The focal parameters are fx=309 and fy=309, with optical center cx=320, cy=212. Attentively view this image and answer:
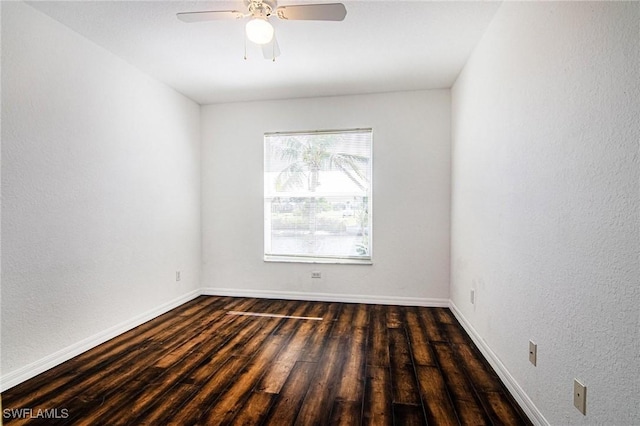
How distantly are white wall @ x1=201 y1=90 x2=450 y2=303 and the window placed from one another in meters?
0.11

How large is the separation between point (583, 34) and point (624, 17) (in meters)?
0.22

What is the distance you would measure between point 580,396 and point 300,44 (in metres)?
2.85

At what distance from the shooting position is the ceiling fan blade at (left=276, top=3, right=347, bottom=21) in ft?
5.97

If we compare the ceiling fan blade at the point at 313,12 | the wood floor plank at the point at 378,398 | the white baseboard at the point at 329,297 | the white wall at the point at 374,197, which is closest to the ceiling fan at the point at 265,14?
the ceiling fan blade at the point at 313,12

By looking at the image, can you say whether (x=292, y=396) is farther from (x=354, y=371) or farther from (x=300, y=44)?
(x=300, y=44)

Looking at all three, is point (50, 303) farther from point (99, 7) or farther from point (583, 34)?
point (583, 34)

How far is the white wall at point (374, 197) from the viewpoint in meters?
3.61

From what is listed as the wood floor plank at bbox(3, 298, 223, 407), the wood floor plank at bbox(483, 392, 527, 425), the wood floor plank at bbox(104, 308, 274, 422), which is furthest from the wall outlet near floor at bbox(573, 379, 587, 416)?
the wood floor plank at bbox(3, 298, 223, 407)

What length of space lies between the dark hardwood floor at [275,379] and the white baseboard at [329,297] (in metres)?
0.49

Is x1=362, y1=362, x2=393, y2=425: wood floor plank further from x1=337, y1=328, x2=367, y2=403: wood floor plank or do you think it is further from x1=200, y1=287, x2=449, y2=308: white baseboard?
x1=200, y1=287, x2=449, y2=308: white baseboard

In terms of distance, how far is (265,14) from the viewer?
2012 mm

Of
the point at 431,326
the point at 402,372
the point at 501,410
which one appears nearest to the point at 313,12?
the point at 402,372

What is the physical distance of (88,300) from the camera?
100 inches

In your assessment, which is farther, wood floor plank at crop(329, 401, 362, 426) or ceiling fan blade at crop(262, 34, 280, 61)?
ceiling fan blade at crop(262, 34, 280, 61)
